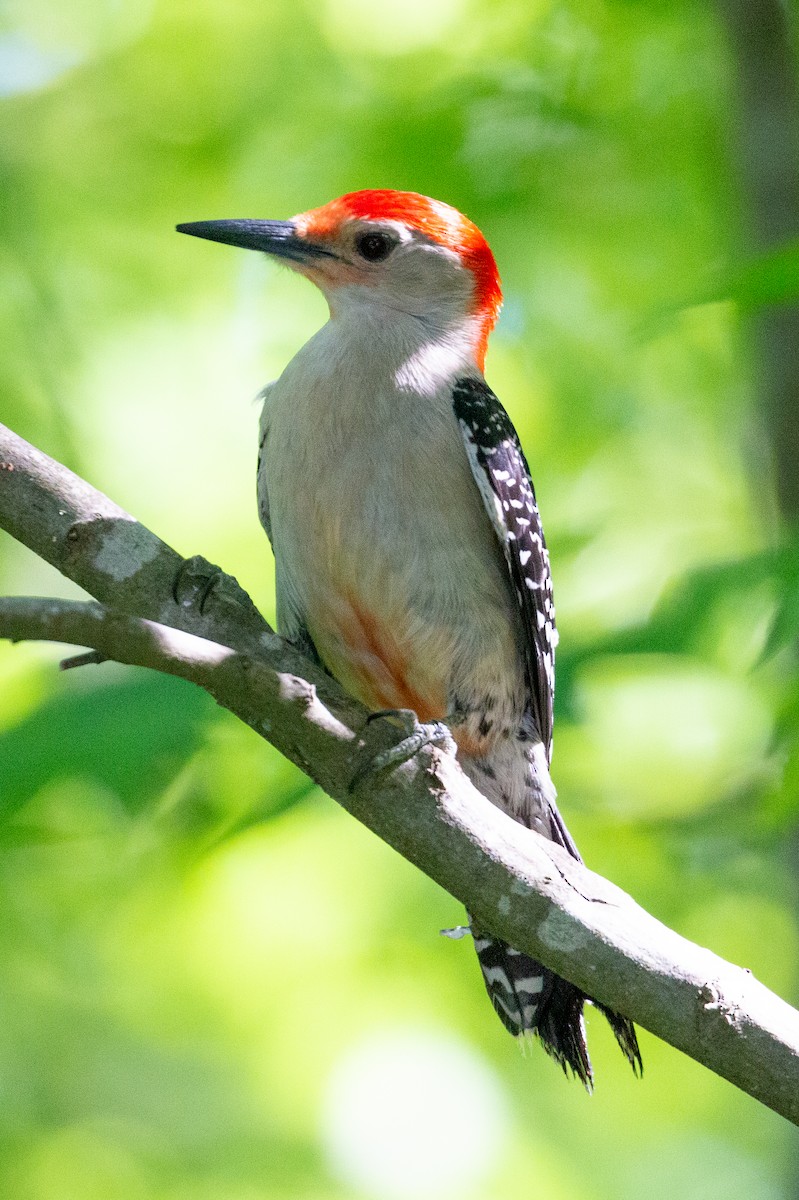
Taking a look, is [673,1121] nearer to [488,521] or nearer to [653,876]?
[653,876]

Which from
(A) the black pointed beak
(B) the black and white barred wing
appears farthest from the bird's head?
(B) the black and white barred wing

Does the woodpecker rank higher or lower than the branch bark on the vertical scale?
higher

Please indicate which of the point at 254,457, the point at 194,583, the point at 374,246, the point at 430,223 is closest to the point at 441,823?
the point at 194,583

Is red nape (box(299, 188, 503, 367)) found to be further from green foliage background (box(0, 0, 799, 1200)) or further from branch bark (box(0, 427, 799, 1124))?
green foliage background (box(0, 0, 799, 1200))

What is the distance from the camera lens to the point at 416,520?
4125mm

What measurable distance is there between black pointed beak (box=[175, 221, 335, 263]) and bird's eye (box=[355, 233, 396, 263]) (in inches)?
4.5

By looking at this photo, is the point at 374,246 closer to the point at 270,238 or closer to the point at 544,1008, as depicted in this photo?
the point at 270,238

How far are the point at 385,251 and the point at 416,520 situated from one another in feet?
3.85

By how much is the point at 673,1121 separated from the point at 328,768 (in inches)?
265

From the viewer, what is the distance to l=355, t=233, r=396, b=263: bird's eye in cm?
461

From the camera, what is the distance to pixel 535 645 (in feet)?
14.4

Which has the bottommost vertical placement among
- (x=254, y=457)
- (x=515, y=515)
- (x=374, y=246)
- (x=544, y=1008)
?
(x=544, y=1008)

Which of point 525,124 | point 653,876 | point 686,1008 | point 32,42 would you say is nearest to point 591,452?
point 525,124

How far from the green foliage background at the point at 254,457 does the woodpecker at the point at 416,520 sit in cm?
206
